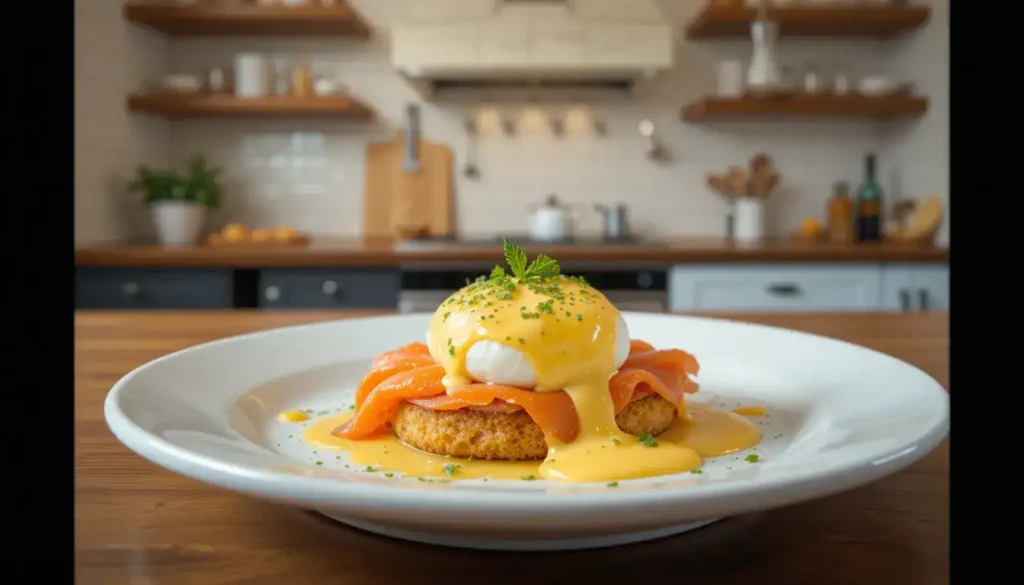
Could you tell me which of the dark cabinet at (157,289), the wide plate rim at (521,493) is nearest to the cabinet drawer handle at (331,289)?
the dark cabinet at (157,289)

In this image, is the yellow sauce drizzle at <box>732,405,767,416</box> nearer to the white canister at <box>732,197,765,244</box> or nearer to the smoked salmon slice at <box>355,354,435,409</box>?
the smoked salmon slice at <box>355,354,435,409</box>

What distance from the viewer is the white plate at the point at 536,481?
0.50 meters

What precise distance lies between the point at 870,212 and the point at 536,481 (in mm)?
3742

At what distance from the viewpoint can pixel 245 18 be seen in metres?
3.92

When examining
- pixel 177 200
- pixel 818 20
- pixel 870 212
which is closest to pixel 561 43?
pixel 818 20

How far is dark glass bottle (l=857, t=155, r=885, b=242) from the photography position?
406 centimetres

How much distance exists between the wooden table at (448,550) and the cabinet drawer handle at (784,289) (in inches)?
107

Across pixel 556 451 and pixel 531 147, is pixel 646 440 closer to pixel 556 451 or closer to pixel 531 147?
pixel 556 451

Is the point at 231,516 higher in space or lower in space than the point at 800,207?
lower

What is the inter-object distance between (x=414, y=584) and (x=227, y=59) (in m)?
4.35
